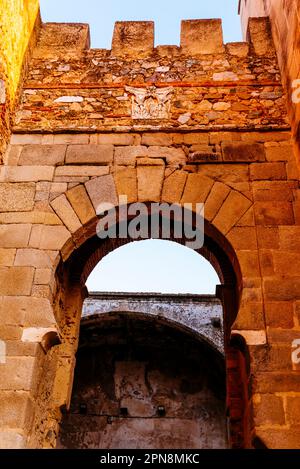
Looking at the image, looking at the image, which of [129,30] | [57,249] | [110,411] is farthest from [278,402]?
[110,411]

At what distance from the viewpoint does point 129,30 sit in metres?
5.77

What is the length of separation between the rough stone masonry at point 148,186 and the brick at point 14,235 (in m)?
0.01

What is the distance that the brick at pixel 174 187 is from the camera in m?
4.34

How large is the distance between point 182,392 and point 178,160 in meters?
7.75

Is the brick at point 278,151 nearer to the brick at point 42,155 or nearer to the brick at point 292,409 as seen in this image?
the brick at point 42,155

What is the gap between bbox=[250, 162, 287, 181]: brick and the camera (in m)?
4.43

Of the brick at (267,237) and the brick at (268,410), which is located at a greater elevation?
the brick at (267,237)

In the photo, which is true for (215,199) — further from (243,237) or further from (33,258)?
(33,258)

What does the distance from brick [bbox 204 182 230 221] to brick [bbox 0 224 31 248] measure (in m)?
1.69

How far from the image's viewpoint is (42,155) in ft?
15.5

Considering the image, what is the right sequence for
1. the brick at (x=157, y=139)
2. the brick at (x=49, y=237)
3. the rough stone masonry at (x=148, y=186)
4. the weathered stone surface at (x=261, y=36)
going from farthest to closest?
1. the weathered stone surface at (x=261, y=36)
2. the brick at (x=157, y=139)
3. the brick at (x=49, y=237)
4. the rough stone masonry at (x=148, y=186)

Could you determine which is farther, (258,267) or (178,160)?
(178,160)

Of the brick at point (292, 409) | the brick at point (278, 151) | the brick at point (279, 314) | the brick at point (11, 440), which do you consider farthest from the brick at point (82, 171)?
the brick at point (292, 409)
